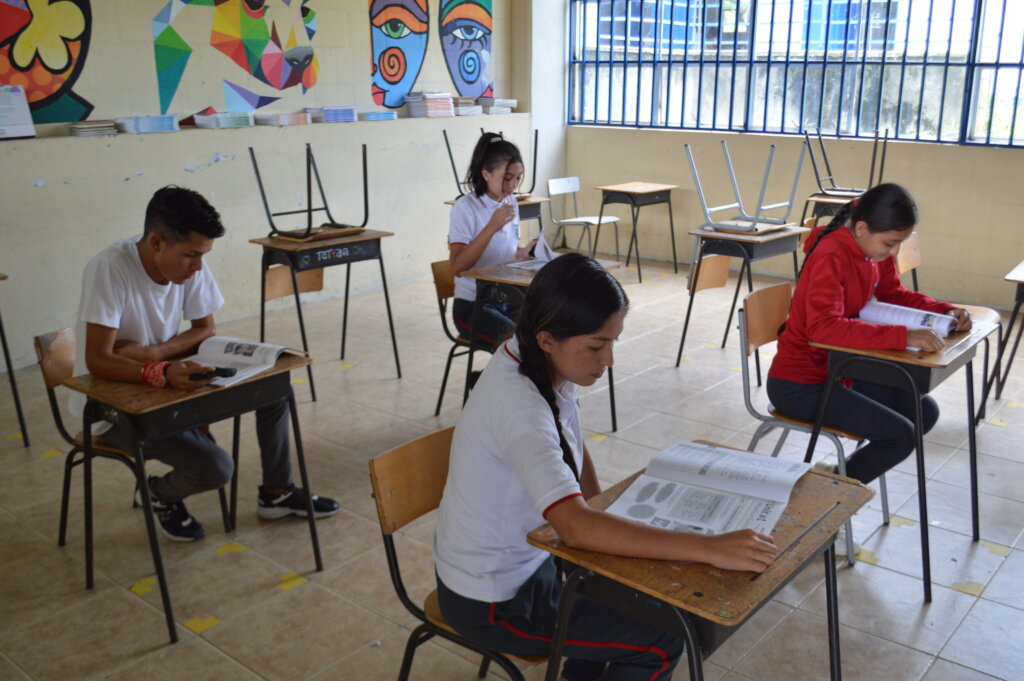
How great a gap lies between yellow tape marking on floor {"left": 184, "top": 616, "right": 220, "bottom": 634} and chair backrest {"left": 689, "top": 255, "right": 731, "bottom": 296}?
257 centimetres

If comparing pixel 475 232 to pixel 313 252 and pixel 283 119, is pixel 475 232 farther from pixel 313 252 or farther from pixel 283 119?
pixel 283 119

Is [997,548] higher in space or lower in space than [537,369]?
lower

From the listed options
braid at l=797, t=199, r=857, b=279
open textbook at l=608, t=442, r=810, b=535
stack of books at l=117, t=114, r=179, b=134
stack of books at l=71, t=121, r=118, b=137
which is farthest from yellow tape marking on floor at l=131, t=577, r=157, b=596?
stack of books at l=117, t=114, r=179, b=134

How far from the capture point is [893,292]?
2.99m

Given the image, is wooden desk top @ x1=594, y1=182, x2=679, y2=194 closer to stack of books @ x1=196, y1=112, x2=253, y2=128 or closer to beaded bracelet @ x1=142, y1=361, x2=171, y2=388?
stack of books @ x1=196, y1=112, x2=253, y2=128

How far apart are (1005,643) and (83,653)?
2.32 metres

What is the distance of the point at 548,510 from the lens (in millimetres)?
1383

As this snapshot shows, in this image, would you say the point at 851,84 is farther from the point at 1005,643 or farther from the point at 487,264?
the point at 1005,643

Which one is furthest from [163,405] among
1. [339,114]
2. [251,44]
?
[339,114]

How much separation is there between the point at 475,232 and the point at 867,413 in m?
1.82

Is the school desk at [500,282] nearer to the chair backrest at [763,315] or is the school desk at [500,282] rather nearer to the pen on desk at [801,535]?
the chair backrest at [763,315]

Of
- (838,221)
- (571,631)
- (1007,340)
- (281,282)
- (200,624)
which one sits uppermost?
(838,221)

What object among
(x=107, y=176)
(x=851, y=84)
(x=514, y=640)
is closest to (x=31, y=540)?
(x=514, y=640)

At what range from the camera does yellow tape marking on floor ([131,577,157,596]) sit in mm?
2498
